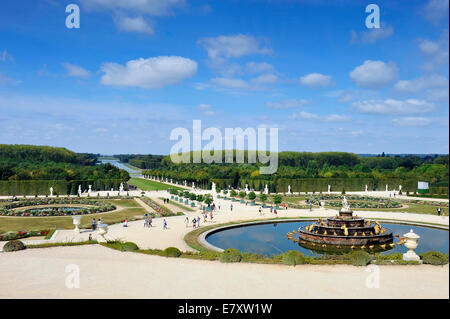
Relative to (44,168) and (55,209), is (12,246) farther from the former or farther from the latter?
(44,168)

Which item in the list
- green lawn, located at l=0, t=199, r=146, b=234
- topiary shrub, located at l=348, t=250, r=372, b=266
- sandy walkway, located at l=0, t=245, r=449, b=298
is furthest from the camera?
green lawn, located at l=0, t=199, r=146, b=234

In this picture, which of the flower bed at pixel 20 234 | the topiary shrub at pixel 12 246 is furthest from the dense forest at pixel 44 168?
the topiary shrub at pixel 12 246

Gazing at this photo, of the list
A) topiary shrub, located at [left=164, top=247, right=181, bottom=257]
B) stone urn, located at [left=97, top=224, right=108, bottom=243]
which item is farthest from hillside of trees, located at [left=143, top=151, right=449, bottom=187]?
topiary shrub, located at [left=164, top=247, right=181, bottom=257]

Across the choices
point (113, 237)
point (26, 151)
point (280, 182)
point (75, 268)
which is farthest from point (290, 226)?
point (26, 151)

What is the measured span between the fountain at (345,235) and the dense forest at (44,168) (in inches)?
2043

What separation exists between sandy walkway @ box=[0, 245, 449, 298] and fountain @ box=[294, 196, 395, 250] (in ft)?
29.2

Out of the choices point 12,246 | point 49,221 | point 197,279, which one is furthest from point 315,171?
point 197,279

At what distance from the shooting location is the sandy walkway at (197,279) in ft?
43.9

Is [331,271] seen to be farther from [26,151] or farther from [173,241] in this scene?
[26,151]

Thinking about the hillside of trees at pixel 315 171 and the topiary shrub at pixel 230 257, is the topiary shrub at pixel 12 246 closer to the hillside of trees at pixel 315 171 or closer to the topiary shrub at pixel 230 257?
the topiary shrub at pixel 230 257

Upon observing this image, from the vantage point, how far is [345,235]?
27156mm

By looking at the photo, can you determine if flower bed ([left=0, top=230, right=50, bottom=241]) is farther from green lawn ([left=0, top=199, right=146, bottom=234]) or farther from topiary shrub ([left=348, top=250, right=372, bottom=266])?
topiary shrub ([left=348, top=250, right=372, bottom=266])

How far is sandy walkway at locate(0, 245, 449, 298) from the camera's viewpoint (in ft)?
43.9
